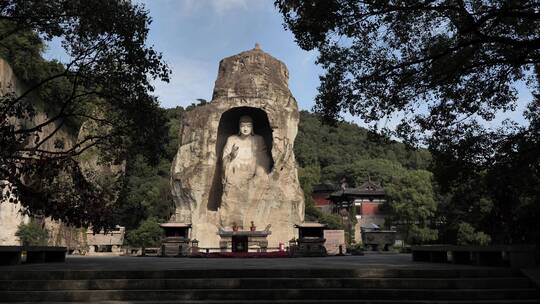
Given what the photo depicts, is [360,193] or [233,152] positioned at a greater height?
[233,152]

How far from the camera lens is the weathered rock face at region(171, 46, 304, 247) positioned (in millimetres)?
24359

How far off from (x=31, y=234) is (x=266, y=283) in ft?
84.1

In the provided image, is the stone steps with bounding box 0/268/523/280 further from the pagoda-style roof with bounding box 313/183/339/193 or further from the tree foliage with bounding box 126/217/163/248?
the pagoda-style roof with bounding box 313/183/339/193

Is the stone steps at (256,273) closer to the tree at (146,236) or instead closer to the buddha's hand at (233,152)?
the buddha's hand at (233,152)

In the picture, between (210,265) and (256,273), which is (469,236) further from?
(256,273)

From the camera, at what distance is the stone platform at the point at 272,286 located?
21.5 feet

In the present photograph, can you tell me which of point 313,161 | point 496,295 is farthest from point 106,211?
point 313,161

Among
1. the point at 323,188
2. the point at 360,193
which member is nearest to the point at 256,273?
the point at 360,193

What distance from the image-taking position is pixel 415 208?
3734 centimetres

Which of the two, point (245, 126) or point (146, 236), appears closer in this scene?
point (245, 126)

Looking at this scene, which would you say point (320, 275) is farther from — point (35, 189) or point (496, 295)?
→ point (35, 189)

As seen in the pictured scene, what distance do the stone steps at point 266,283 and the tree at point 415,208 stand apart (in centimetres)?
2933

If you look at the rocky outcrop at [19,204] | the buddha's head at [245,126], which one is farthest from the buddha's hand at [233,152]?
the rocky outcrop at [19,204]

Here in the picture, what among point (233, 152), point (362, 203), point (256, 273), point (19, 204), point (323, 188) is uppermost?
point (323, 188)
